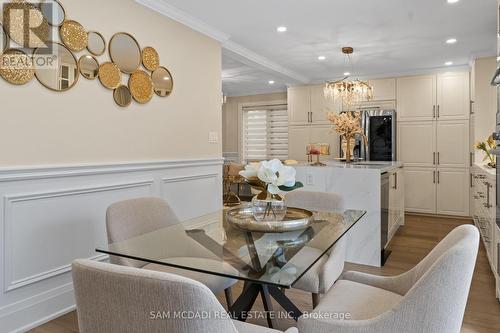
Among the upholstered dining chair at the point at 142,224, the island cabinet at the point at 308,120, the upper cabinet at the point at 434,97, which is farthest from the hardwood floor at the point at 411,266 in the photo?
the island cabinet at the point at 308,120

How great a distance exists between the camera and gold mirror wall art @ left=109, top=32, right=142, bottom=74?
270 centimetres

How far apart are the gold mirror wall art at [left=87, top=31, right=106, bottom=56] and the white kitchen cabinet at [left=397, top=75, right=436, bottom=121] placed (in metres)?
4.89

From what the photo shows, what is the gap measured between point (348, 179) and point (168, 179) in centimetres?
176

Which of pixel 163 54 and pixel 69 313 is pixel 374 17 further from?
pixel 69 313

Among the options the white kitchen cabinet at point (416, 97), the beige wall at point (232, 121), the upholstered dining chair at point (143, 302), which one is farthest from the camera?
the beige wall at point (232, 121)

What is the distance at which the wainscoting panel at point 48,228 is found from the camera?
6.79 ft

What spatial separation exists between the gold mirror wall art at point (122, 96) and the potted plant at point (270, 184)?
1.49 m

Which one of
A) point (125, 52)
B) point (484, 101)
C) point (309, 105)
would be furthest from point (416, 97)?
point (125, 52)

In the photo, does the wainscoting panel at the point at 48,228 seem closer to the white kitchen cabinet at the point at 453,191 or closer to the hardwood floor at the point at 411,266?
the hardwood floor at the point at 411,266

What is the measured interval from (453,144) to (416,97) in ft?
3.16

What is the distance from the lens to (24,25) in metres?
2.13

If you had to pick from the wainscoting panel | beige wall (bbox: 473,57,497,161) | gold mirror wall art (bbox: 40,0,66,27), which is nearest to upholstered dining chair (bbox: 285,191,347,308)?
the wainscoting panel

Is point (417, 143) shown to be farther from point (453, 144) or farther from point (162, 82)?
point (162, 82)

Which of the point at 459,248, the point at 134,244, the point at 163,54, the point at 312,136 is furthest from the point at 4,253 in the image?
the point at 312,136
